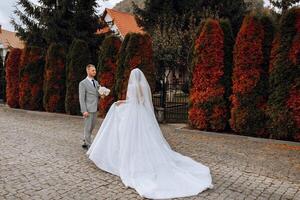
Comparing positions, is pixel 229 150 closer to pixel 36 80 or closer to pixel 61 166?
pixel 61 166

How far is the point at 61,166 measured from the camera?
610 cm

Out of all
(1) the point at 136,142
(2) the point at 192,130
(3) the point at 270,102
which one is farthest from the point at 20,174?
(3) the point at 270,102

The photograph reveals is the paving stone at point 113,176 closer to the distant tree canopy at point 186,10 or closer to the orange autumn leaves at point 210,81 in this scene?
the orange autumn leaves at point 210,81

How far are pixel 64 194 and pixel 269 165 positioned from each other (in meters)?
4.17

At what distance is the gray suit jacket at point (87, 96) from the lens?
24.5 ft

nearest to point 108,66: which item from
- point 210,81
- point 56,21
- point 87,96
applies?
point 210,81

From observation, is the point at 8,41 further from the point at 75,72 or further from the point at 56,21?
the point at 75,72

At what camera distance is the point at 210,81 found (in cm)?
992

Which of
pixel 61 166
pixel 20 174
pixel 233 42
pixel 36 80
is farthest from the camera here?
pixel 36 80

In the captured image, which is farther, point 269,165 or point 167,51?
point 167,51

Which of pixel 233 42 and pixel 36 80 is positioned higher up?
pixel 233 42

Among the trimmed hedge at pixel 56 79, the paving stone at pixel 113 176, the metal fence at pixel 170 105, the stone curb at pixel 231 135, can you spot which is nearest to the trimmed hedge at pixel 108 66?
the metal fence at pixel 170 105

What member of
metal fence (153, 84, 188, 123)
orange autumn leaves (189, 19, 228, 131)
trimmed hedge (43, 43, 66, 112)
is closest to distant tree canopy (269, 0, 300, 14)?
metal fence (153, 84, 188, 123)

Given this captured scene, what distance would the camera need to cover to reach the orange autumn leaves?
32.1ft
